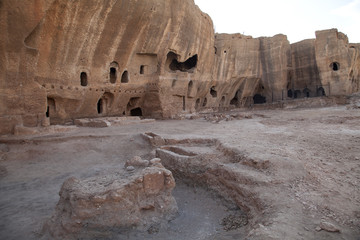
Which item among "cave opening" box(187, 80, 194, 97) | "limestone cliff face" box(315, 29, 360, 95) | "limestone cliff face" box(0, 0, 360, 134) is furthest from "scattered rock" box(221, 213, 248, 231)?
"limestone cliff face" box(315, 29, 360, 95)

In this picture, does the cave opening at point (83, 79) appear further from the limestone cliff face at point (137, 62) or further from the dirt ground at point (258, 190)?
the dirt ground at point (258, 190)

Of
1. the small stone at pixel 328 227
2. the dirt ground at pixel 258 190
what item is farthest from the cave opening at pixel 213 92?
the small stone at pixel 328 227

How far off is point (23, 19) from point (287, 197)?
908 cm

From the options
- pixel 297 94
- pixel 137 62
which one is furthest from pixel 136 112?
pixel 297 94

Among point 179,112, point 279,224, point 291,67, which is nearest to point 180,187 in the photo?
point 279,224

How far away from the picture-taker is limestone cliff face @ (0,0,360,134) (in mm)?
8414

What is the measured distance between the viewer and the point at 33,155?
676cm

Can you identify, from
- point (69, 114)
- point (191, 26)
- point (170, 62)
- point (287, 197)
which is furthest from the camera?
point (170, 62)

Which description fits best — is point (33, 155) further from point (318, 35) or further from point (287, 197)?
point (318, 35)

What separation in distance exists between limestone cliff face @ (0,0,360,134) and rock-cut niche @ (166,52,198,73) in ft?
0.24

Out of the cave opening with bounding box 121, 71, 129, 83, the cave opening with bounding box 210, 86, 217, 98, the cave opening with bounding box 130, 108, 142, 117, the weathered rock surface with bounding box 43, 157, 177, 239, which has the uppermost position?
the cave opening with bounding box 121, 71, 129, 83

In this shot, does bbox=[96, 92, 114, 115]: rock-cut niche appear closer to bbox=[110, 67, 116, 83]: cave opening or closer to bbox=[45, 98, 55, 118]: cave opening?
bbox=[110, 67, 116, 83]: cave opening

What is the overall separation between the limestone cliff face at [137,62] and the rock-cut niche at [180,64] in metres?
0.07

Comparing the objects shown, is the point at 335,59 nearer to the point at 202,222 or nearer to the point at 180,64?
the point at 180,64
